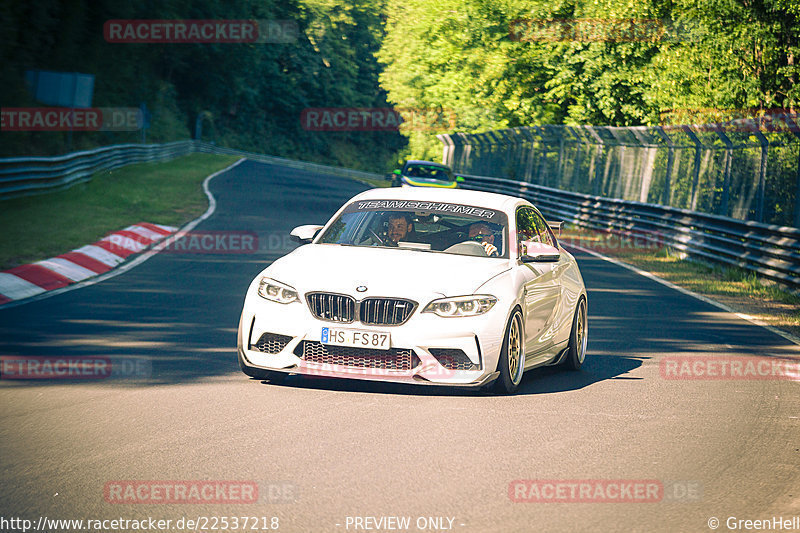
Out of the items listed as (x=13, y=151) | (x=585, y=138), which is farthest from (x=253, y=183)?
(x=585, y=138)

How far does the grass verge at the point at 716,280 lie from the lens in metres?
15.3

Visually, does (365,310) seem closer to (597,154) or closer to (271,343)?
(271,343)

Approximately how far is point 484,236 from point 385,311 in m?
1.69

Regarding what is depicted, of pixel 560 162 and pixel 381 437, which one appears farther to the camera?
pixel 560 162

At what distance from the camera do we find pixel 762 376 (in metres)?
9.97

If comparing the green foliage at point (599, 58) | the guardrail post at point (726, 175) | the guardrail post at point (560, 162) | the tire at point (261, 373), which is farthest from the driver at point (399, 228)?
the guardrail post at point (560, 162)

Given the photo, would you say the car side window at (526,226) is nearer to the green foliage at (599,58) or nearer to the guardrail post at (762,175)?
the guardrail post at (762,175)

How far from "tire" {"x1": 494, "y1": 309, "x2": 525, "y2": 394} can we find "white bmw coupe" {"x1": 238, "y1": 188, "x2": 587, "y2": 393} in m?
0.01

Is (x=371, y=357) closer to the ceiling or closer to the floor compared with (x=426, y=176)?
closer to the floor

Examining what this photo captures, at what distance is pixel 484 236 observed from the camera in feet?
30.2

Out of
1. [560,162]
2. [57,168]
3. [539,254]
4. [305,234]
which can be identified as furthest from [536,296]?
[560,162]

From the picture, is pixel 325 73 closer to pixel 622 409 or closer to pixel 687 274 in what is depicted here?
pixel 687 274

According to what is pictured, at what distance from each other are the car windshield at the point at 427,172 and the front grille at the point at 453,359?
2632 cm

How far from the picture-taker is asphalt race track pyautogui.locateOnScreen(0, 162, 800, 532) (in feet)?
17.7
